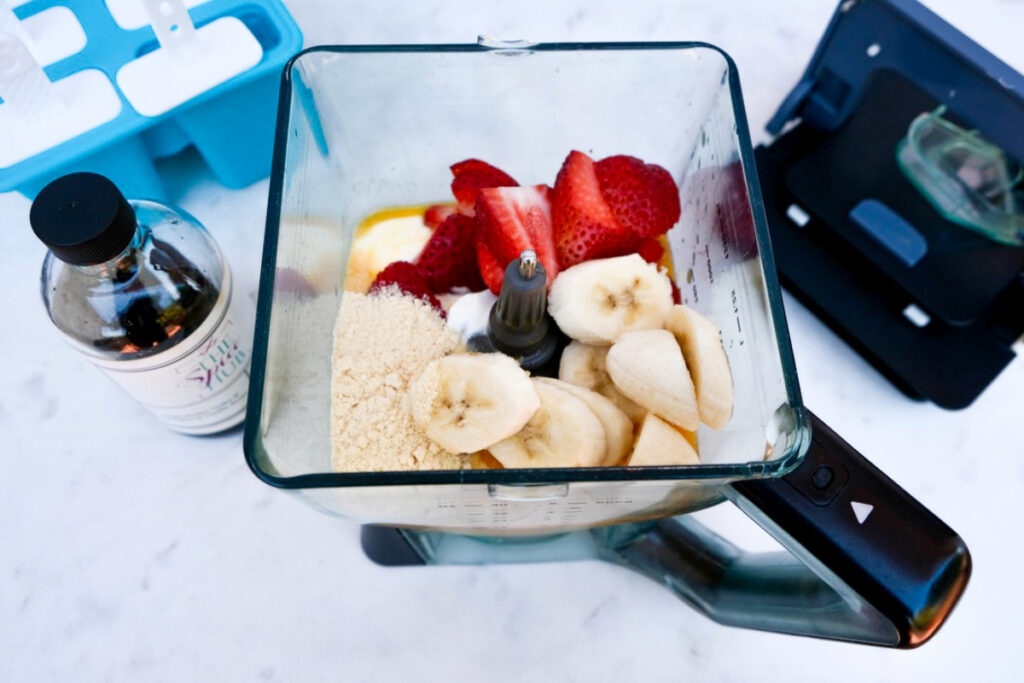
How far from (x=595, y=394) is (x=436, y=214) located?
0.21 m

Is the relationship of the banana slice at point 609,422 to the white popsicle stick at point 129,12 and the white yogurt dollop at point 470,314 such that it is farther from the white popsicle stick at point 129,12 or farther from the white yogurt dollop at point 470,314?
the white popsicle stick at point 129,12

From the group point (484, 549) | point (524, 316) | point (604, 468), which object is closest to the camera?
point (604, 468)

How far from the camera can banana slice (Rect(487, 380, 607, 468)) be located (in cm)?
42

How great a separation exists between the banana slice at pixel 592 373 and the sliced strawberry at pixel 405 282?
3.4 inches

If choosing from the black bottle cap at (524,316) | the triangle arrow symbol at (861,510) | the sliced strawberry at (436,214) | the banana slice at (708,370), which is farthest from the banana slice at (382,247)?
the triangle arrow symbol at (861,510)

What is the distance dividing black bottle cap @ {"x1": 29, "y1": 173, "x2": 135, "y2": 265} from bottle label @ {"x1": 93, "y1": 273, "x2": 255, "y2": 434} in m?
0.07

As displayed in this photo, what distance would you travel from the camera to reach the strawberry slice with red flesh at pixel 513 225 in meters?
0.49

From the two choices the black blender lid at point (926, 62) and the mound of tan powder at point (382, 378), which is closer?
the mound of tan powder at point (382, 378)

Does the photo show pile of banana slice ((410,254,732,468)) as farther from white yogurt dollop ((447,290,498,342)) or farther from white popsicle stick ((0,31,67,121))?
white popsicle stick ((0,31,67,121))

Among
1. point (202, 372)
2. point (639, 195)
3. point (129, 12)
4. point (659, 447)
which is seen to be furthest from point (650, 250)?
point (129, 12)

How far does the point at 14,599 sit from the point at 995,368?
28.6 inches

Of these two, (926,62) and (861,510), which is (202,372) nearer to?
(861,510)

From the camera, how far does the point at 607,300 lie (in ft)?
1.57

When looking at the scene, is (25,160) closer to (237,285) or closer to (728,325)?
(237,285)
